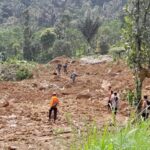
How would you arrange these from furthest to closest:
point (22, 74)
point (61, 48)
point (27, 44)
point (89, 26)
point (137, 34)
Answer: point (89, 26) < point (27, 44) < point (61, 48) < point (22, 74) < point (137, 34)

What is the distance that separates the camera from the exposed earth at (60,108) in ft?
36.3

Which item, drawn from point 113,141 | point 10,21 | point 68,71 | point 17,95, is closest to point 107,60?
point 68,71

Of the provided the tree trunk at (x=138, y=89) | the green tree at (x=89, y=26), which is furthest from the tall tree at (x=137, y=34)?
the green tree at (x=89, y=26)

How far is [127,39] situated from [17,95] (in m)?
10.6

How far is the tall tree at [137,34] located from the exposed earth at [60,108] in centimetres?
200

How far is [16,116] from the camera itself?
55.7 feet

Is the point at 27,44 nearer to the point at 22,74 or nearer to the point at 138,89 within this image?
the point at 22,74

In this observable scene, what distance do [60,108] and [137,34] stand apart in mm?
6025

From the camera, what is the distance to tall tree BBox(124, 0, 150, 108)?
15.1 meters

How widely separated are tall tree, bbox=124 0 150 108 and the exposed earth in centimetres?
200

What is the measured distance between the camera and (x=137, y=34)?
15.0m

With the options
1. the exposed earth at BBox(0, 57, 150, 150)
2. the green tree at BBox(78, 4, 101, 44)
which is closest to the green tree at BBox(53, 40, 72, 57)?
the green tree at BBox(78, 4, 101, 44)

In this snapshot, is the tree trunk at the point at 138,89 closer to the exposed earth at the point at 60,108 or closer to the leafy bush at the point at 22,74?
the exposed earth at the point at 60,108

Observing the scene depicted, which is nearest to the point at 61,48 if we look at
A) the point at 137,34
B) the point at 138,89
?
the point at 138,89
